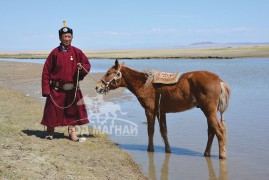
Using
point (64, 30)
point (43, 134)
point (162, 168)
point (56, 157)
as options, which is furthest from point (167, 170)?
point (64, 30)

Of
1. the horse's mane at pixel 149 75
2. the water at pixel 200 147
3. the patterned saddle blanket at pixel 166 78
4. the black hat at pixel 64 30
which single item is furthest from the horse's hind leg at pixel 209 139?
the black hat at pixel 64 30

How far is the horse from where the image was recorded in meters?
7.29

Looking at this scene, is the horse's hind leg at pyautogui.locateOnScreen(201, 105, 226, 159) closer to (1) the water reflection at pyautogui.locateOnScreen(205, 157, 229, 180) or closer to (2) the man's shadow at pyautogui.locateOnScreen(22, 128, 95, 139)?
(1) the water reflection at pyautogui.locateOnScreen(205, 157, 229, 180)

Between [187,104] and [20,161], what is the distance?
3.43 metres

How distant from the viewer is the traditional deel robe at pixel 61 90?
7516mm

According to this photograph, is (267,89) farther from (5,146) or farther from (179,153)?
(5,146)

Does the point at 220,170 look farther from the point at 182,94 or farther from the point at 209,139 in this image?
the point at 182,94

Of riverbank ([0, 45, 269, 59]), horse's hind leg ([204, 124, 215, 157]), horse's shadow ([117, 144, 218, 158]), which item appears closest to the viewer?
horse's hind leg ([204, 124, 215, 157])

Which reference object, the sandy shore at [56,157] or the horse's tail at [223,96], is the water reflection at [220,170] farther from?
the sandy shore at [56,157]

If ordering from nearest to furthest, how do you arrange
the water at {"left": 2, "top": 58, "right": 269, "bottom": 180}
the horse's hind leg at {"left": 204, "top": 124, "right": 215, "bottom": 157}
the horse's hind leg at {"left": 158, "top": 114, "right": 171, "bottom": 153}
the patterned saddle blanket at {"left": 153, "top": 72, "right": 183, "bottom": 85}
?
the water at {"left": 2, "top": 58, "right": 269, "bottom": 180} → the horse's hind leg at {"left": 204, "top": 124, "right": 215, "bottom": 157} → the patterned saddle blanket at {"left": 153, "top": 72, "right": 183, "bottom": 85} → the horse's hind leg at {"left": 158, "top": 114, "right": 171, "bottom": 153}

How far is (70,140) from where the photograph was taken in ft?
26.2

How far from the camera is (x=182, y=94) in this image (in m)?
7.66

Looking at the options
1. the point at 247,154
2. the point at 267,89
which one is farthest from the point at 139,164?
the point at 267,89

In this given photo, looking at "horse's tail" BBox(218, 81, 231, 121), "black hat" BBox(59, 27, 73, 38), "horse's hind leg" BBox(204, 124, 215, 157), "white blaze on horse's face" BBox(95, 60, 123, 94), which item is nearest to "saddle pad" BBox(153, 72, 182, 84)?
"white blaze on horse's face" BBox(95, 60, 123, 94)
